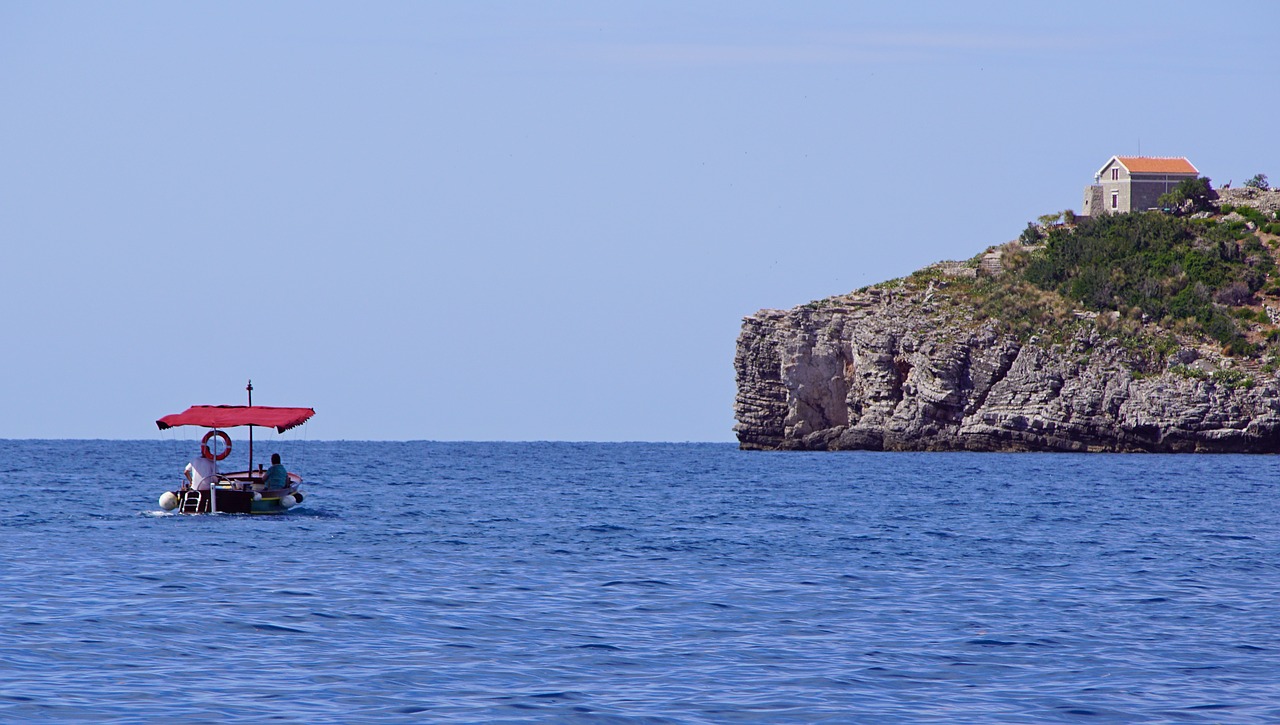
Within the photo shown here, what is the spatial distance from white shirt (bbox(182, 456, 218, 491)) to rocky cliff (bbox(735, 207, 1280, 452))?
73.7 metres

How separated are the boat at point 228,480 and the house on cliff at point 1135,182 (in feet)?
351

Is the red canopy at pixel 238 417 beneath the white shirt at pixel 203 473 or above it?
above

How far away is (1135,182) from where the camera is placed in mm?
135125

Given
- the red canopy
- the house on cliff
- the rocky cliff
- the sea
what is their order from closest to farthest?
the sea
the red canopy
the rocky cliff
the house on cliff

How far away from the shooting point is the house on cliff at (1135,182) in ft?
444

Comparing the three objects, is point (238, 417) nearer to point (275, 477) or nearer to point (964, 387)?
point (275, 477)

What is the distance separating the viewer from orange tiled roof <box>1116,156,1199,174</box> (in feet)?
446

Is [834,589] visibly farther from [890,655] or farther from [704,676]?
[704,676]

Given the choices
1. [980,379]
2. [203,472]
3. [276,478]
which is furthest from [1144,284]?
[203,472]

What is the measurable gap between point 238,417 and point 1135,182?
111342 mm

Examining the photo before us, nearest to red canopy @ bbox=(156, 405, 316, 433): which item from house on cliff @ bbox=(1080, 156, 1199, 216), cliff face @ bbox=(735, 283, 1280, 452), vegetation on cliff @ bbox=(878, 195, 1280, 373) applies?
cliff face @ bbox=(735, 283, 1280, 452)

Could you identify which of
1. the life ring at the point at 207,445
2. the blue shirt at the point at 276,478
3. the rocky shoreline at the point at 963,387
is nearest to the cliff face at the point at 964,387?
the rocky shoreline at the point at 963,387

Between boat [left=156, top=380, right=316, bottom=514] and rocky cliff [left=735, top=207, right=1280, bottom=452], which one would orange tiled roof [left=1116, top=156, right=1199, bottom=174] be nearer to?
rocky cliff [left=735, top=207, right=1280, bottom=452]

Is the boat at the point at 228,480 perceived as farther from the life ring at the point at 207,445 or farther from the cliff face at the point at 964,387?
the cliff face at the point at 964,387
